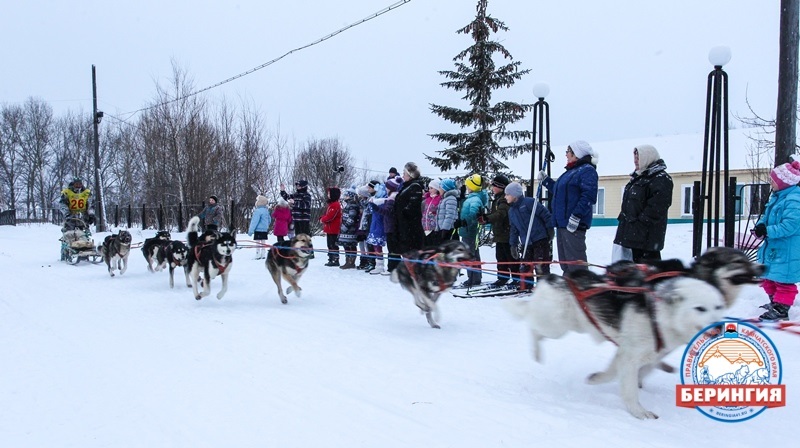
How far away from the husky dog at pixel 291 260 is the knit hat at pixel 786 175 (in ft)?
15.3

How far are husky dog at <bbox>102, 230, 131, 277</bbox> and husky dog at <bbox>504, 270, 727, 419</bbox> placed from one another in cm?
820

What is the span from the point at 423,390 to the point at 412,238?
489 cm

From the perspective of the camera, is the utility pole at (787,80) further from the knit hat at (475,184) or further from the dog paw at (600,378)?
the dog paw at (600,378)

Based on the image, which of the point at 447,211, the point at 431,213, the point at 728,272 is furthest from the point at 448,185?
the point at 728,272

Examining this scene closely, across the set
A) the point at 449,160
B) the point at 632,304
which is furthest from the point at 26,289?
the point at 449,160

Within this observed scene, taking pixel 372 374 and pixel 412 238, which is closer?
pixel 372 374

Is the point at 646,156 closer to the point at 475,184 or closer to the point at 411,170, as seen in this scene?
the point at 475,184

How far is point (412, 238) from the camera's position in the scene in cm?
809

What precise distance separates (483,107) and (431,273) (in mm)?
9745

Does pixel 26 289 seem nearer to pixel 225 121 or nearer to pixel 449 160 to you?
pixel 449 160

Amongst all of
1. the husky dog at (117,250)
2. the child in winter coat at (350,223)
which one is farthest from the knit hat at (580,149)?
the husky dog at (117,250)

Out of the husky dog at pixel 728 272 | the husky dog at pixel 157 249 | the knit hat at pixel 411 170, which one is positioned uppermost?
the knit hat at pixel 411 170

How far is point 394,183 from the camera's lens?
8.75 meters

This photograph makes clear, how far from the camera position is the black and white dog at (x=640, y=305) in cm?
255
